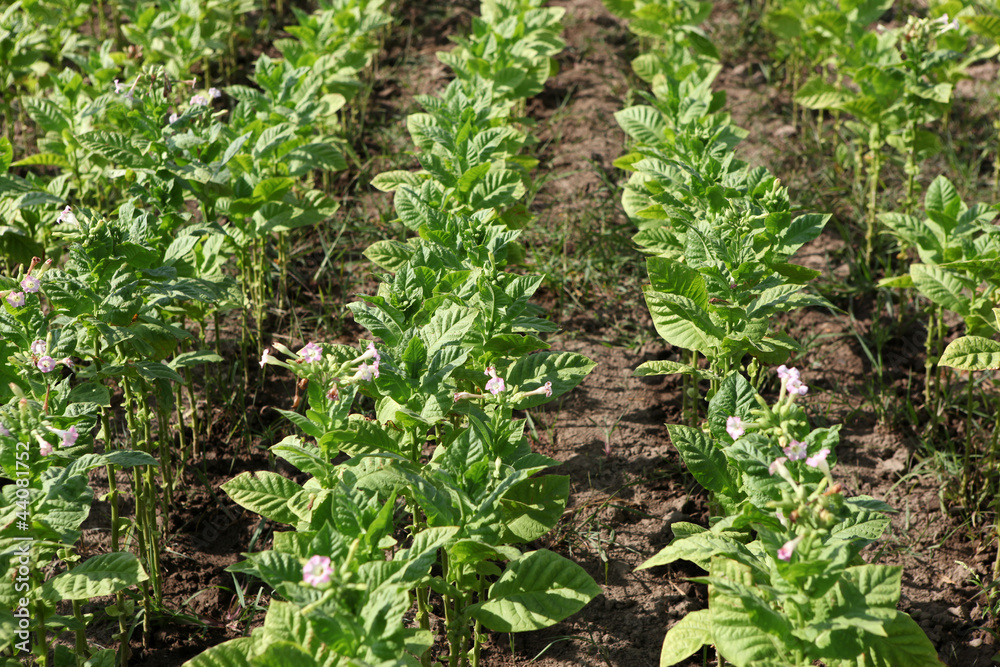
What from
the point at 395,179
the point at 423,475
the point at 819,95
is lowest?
the point at 423,475

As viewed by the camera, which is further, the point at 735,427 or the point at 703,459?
the point at 703,459

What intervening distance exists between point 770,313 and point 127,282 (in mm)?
1948

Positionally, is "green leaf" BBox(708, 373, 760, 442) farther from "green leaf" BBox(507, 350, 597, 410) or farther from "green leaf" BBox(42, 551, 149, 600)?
"green leaf" BBox(42, 551, 149, 600)

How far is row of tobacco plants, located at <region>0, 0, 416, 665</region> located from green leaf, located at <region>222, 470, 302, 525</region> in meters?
0.23

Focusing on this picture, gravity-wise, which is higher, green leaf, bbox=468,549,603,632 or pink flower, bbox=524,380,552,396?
pink flower, bbox=524,380,552,396

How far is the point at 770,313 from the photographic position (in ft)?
9.40

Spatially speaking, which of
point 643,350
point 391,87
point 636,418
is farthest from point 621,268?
point 391,87

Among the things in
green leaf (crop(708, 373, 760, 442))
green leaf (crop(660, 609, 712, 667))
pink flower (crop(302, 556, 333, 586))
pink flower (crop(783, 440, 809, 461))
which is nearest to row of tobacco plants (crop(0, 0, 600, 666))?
pink flower (crop(302, 556, 333, 586))

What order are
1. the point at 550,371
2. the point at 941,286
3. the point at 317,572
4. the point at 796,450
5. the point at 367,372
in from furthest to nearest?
the point at 941,286 → the point at 550,371 → the point at 367,372 → the point at 796,450 → the point at 317,572

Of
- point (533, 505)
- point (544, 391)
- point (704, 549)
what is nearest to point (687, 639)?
point (704, 549)

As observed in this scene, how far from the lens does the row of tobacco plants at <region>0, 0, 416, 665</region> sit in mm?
2229

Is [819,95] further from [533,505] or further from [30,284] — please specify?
[30,284]

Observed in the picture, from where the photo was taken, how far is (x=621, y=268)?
4.67m

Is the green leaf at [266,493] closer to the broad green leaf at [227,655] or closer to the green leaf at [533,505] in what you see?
the broad green leaf at [227,655]
